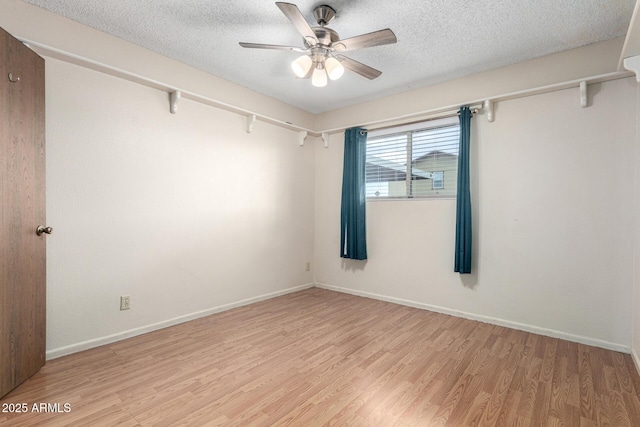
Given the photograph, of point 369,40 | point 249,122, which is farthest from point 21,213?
point 369,40

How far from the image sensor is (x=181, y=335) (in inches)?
110

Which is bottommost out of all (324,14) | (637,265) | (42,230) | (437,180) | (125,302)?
(125,302)

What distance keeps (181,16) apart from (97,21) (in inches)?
27.1

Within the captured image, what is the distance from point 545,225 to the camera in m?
2.86

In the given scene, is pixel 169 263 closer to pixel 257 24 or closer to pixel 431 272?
pixel 257 24

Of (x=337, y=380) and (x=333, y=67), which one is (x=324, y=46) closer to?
(x=333, y=67)

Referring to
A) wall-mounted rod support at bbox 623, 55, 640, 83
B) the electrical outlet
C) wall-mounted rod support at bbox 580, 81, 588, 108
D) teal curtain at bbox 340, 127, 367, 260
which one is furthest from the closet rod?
wall-mounted rod support at bbox 623, 55, 640, 83

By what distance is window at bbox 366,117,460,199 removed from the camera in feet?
11.5

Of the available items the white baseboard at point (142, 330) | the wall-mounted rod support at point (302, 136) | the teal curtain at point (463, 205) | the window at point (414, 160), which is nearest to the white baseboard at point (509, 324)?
the teal curtain at point (463, 205)

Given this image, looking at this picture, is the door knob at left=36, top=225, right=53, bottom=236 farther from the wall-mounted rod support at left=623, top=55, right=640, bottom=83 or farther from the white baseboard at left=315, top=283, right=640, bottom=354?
the wall-mounted rod support at left=623, top=55, right=640, bottom=83

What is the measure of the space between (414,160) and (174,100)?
269 centimetres

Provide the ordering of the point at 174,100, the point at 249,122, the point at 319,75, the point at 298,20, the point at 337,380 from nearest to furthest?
1. the point at 298,20
2. the point at 337,380
3. the point at 319,75
4. the point at 174,100
5. the point at 249,122

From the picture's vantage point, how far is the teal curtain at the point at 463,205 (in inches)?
125

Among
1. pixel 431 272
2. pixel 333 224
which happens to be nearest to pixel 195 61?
pixel 333 224
